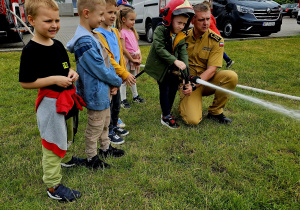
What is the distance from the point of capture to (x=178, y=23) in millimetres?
3314

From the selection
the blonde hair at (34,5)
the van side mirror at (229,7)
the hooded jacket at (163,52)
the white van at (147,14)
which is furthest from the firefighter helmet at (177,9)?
the van side mirror at (229,7)

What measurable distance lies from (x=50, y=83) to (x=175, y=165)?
5.15ft

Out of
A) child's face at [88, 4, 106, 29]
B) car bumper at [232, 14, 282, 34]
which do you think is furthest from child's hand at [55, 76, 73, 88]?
car bumper at [232, 14, 282, 34]

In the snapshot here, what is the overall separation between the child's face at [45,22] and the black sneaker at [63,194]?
134cm

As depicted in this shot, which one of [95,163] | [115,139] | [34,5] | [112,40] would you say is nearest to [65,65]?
[34,5]

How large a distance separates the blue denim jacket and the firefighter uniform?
5.43 feet

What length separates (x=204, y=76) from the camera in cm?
388

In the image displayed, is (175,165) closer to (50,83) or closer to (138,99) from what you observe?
(50,83)

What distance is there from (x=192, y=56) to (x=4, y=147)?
2950 millimetres

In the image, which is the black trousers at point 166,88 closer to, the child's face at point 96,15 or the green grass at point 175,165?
the green grass at point 175,165

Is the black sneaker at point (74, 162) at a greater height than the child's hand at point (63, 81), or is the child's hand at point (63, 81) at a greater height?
the child's hand at point (63, 81)

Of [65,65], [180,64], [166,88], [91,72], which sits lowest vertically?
[166,88]

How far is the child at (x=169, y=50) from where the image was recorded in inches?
128

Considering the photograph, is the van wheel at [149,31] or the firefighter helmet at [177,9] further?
the van wheel at [149,31]
